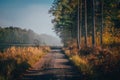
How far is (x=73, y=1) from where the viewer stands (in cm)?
4403

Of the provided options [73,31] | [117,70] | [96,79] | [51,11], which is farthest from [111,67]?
[51,11]

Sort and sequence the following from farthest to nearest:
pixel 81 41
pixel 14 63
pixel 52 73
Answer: pixel 81 41 < pixel 14 63 < pixel 52 73

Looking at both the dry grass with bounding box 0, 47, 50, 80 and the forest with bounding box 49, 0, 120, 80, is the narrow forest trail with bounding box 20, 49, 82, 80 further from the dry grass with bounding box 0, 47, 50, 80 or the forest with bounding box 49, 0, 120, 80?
the forest with bounding box 49, 0, 120, 80

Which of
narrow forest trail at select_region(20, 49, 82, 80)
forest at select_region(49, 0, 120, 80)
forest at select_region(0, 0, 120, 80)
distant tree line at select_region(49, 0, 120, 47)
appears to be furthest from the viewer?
distant tree line at select_region(49, 0, 120, 47)

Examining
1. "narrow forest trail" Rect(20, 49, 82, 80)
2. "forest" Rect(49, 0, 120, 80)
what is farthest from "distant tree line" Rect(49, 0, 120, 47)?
"narrow forest trail" Rect(20, 49, 82, 80)

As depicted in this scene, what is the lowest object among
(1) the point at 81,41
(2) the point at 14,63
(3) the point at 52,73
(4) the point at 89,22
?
(3) the point at 52,73

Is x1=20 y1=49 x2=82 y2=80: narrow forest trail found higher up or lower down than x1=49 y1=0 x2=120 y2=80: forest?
lower down

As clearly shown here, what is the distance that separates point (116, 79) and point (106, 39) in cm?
3425

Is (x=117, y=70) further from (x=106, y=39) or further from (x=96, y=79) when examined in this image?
(x=106, y=39)

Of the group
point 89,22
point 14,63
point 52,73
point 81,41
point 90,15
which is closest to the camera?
point 52,73

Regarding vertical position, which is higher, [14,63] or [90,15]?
[90,15]

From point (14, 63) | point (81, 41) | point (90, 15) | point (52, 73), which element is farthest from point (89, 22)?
point (52, 73)

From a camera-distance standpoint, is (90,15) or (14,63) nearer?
(14,63)

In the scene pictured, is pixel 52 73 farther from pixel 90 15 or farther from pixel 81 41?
pixel 90 15
